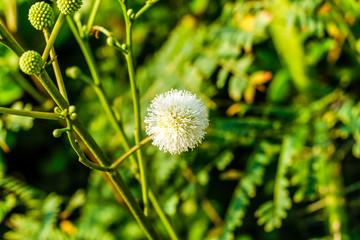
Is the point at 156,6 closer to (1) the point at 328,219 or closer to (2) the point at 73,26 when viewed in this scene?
(2) the point at 73,26

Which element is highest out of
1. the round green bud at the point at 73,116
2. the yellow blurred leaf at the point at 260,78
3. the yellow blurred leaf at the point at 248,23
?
the yellow blurred leaf at the point at 248,23

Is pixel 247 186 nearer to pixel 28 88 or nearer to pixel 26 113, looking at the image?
pixel 26 113

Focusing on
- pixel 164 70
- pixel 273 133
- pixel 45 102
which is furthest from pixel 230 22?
pixel 45 102

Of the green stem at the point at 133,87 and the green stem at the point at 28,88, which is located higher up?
the green stem at the point at 28,88

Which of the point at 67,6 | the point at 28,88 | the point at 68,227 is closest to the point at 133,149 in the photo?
the point at 67,6

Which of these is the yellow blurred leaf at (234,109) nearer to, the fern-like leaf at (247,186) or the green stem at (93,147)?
the fern-like leaf at (247,186)

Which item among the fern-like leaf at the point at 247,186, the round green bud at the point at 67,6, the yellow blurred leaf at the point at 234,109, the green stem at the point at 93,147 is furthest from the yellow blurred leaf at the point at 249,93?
the round green bud at the point at 67,6

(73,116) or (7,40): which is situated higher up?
(7,40)
